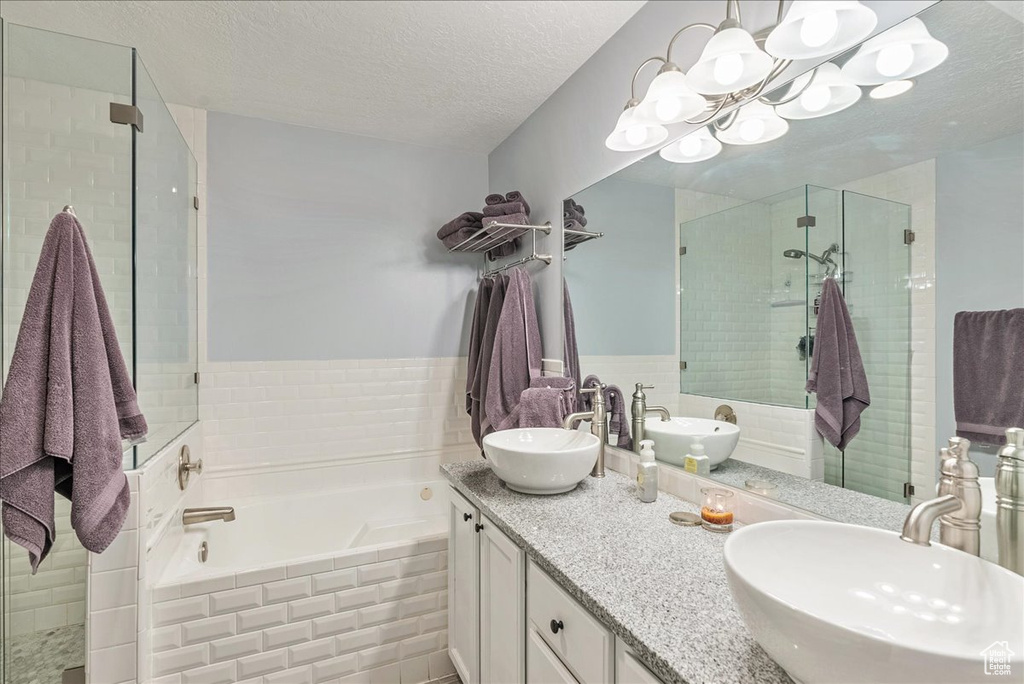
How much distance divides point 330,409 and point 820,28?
2.60 metres

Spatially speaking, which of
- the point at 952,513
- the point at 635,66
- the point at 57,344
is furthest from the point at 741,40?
the point at 57,344

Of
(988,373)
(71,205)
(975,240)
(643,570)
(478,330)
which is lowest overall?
(643,570)

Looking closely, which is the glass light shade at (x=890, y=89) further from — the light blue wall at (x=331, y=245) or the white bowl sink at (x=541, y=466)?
the light blue wall at (x=331, y=245)

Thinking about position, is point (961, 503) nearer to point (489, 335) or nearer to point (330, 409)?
point (489, 335)

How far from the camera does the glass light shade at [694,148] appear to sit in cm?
149

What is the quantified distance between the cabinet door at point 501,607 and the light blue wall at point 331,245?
162cm

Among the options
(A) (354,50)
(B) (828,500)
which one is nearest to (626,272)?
(B) (828,500)

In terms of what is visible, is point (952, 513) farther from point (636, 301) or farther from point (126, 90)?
point (126, 90)

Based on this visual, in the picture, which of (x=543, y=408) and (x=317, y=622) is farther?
(x=543, y=408)

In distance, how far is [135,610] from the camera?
163 centimetres

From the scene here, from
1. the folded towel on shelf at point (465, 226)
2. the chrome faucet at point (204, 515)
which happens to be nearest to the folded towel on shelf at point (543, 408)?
the folded towel on shelf at point (465, 226)

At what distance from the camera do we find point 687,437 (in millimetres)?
1586

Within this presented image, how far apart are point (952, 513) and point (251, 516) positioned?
8.86ft

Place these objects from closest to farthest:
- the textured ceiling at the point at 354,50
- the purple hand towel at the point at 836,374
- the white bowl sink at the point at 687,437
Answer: the purple hand towel at the point at 836,374 → the white bowl sink at the point at 687,437 → the textured ceiling at the point at 354,50
